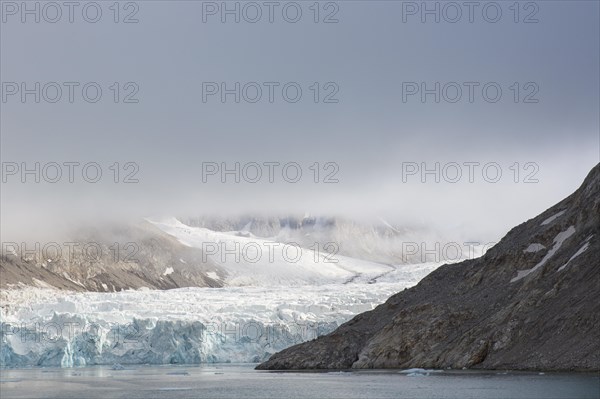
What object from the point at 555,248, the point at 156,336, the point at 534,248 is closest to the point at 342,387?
the point at 555,248

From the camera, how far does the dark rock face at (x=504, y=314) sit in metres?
63.8

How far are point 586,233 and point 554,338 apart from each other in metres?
15.1

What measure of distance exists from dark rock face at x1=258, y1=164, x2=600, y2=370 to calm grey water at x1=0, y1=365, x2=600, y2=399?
13.7ft

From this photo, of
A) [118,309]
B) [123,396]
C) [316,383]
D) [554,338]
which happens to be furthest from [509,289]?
[118,309]

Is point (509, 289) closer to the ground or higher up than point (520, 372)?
higher up

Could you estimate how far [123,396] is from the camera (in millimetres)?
52000

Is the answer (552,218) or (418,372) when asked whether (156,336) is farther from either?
(552,218)

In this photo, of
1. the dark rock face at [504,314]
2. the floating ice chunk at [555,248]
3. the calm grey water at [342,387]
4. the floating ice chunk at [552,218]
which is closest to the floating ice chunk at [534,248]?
the dark rock face at [504,314]

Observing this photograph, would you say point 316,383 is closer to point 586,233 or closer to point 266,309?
point 586,233

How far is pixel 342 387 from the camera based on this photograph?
56344 mm

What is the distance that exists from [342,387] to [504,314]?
20.4 meters

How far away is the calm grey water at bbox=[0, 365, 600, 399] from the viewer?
47.6 meters

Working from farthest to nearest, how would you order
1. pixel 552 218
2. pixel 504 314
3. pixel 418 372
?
pixel 552 218 → pixel 504 314 → pixel 418 372

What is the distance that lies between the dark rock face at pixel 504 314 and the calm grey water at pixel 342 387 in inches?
164
